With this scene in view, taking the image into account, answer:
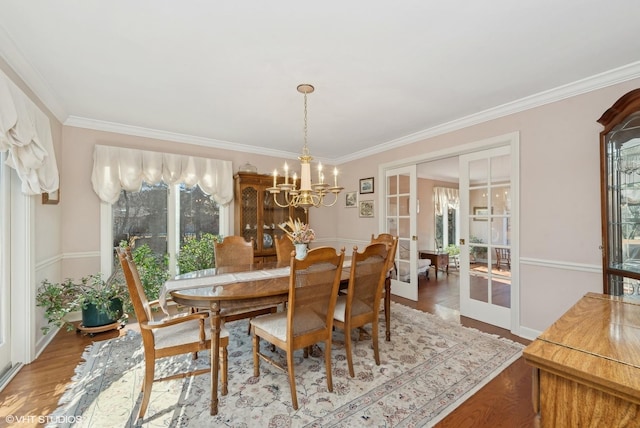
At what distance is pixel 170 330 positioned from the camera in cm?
194

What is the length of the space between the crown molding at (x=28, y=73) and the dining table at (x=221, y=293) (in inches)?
77.7

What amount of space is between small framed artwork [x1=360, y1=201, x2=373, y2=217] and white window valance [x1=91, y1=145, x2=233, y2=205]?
7.28ft

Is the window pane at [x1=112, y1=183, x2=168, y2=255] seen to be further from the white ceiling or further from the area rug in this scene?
the area rug

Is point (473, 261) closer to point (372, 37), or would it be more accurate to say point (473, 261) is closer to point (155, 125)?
point (372, 37)

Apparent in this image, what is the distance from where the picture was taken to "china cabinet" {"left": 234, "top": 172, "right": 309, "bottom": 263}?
414 cm

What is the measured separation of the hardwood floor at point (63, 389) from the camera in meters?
1.69

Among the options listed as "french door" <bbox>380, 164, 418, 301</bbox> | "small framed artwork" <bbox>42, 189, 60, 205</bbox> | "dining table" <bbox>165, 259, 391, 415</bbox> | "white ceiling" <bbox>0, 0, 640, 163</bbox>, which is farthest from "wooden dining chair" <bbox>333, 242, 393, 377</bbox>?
"small framed artwork" <bbox>42, 189, 60, 205</bbox>

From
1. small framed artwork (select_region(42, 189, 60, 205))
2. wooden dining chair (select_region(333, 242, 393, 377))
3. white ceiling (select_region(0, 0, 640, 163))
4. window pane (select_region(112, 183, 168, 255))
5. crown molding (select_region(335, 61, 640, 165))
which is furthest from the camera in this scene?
window pane (select_region(112, 183, 168, 255))

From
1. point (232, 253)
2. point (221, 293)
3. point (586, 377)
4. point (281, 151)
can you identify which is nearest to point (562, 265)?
point (586, 377)

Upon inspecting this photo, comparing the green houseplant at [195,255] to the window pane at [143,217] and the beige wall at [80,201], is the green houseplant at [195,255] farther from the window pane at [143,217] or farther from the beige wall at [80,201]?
the beige wall at [80,201]

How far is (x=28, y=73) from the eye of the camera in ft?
7.13

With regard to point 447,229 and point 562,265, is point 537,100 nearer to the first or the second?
point 562,265

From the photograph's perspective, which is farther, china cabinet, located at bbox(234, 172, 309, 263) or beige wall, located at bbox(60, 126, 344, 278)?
china cabinet, located at bbox(234, 172, 309, 263)

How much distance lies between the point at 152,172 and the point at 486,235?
14.1ft
